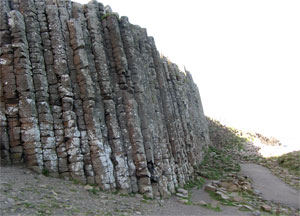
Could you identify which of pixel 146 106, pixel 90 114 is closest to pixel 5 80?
pixel 90 114

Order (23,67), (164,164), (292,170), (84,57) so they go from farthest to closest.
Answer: (292,170), (164,164), (84,57), (23,67)

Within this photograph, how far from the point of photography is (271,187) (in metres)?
20.4

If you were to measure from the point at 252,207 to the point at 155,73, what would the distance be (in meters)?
12.2

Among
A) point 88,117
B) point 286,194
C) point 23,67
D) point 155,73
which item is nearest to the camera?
point 23,67

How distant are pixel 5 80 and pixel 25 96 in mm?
1347

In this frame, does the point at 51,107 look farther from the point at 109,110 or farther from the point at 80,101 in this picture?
the point at 109,110

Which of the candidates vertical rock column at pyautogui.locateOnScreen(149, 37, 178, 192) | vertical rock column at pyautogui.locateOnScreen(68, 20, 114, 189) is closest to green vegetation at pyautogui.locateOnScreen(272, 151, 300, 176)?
vertical rock column at pyautogui.locateOnScreen(149, 37, 178, 192)

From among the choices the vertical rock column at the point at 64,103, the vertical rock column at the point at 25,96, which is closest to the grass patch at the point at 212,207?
the vertical rock column at the point at 64,103

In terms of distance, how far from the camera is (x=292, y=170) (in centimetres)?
2583

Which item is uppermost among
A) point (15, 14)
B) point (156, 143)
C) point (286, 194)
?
point (15, 14)

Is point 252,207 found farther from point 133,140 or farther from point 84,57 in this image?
point 84,57

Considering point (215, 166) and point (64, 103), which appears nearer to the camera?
point (64, 103)

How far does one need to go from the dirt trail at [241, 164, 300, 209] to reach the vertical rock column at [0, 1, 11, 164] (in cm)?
1728

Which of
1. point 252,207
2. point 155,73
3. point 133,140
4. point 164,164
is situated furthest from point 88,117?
point 252,207
